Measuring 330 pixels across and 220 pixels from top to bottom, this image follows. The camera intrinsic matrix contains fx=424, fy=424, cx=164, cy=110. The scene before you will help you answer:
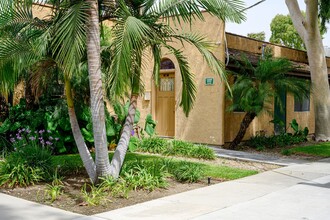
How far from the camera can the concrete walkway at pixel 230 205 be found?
6059 millimetres

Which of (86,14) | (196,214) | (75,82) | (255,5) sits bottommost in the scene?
(196,214)

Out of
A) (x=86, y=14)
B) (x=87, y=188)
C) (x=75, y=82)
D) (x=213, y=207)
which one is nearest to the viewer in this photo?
(x=213, y=207)

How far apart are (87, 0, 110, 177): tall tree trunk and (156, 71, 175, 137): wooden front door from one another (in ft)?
29.1

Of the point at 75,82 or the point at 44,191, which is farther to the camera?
the point at 75,82

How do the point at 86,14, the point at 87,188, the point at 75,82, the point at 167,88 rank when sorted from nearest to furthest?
the point at 86,14 → the point at 87,188 → the point at 75,82 → the point at 167,88

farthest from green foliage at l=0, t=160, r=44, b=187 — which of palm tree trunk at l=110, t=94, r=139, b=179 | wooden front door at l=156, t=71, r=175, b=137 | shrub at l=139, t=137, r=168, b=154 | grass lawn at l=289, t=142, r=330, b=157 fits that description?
grass lawn at l=289, t=142, r=330, b=157

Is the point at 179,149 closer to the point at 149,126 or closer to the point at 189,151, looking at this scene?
the point at 189,151

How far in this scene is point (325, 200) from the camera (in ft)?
23.6

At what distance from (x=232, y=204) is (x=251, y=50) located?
11392 mm

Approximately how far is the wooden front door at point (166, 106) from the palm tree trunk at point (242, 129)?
2734mm

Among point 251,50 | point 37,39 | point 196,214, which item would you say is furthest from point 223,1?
point 251,50

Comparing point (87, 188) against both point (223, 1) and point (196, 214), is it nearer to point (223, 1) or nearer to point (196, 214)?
point (196, 214)

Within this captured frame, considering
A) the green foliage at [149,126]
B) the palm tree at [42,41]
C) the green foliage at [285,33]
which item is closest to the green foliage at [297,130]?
the green foliage at [149,126]

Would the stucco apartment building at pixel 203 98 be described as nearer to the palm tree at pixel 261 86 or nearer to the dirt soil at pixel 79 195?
the palm tree at pixel 261 86
